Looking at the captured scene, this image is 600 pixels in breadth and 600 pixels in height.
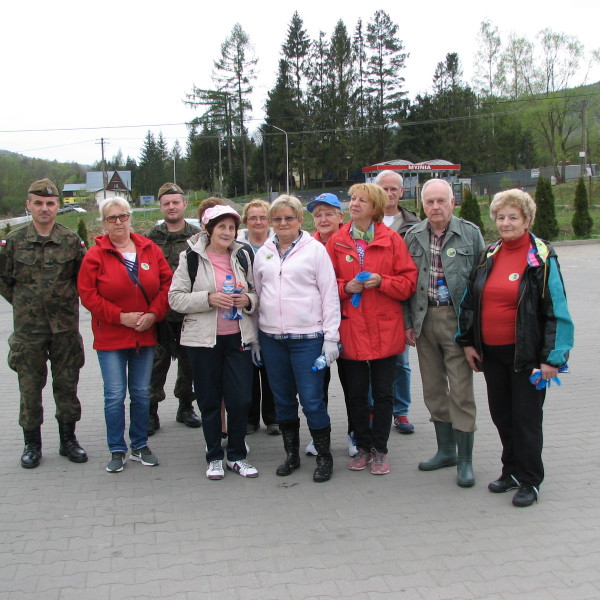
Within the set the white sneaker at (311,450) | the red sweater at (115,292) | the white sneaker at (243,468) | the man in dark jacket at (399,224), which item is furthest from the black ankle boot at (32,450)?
the man in dark jacket at (399,224)

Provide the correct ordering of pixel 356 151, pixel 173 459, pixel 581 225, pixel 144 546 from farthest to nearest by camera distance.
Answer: pixel 356 151, pixel 581 225, pixel 173 459, pixel 144 546

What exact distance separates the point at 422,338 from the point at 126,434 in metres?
2.63

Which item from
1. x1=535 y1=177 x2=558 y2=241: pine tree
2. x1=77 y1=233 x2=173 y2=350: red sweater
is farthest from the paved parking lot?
x1=535 y1=177 x2=558 y2=241: pine tree

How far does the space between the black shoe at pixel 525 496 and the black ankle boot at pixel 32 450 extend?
3.30 meters

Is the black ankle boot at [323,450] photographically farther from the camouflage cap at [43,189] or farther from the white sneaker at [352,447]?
the camouflage cap at [43,189]

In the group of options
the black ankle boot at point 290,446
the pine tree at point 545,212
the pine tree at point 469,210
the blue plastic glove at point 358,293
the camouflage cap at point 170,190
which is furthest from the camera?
the pine tree at point 545,212

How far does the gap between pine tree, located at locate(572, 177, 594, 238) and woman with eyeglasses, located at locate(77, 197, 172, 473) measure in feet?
80.5

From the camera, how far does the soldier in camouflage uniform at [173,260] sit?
16.8 feet

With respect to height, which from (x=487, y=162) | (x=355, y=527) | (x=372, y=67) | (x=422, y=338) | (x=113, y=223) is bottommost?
(x=355, y=527)

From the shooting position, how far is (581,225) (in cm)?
2556

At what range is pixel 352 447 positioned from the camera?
4.69 m

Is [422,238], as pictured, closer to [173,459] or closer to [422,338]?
[422,338]

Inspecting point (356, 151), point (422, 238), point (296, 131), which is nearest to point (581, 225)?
point (422, 238)

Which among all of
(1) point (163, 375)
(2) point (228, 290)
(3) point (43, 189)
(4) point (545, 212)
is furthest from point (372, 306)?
(4) point (545, 212)
